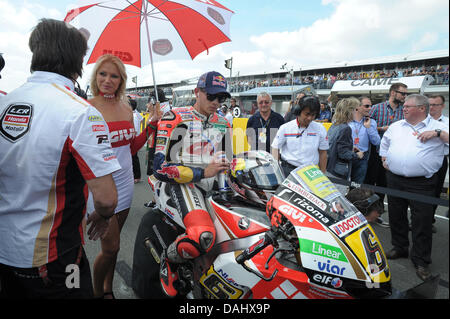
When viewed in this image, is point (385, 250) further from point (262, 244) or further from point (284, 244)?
point (262, 244)

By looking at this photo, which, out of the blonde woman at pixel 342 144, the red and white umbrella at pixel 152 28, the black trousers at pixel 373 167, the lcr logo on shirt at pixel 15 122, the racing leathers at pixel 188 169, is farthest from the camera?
the black trousers at pixel 373 167

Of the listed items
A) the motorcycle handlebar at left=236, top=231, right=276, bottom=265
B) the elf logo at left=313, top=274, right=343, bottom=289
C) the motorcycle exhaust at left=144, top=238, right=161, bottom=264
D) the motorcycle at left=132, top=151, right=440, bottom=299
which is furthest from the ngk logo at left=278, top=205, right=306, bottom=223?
the motorcycle exhaust at left=144, top=238, right=161, bottom=264

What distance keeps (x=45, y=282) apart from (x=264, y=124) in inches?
140

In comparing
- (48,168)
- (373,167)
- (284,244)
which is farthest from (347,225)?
(373,167)

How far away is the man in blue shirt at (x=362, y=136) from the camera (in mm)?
4168

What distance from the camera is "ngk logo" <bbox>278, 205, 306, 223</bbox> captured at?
4.30 ft

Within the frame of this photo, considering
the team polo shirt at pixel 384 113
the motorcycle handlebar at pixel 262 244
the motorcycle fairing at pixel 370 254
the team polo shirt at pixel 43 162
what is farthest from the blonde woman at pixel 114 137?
the team polo shirt at pixel 384 113

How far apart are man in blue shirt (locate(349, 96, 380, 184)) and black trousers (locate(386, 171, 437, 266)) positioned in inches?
84.8

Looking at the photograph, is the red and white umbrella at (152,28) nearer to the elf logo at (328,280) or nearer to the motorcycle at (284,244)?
the motorcycle at (284,244)

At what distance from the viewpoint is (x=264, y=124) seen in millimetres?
4316

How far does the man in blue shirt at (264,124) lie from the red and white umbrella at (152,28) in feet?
3.69

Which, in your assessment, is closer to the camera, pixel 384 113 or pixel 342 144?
pixel 342 144
